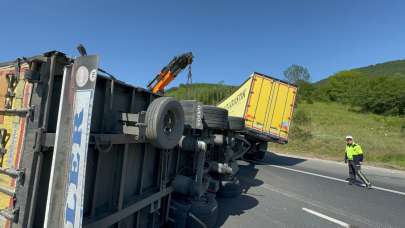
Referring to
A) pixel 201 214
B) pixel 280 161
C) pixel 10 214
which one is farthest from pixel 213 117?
pixel 280 161

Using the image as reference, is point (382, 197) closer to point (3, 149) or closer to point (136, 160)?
point (136, 160)

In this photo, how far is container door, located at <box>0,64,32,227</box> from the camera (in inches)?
93.3

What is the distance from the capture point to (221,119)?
5488 millimetres

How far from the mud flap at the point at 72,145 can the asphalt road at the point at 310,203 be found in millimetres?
3298

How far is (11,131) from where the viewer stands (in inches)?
97.3

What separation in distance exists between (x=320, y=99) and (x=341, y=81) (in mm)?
11666

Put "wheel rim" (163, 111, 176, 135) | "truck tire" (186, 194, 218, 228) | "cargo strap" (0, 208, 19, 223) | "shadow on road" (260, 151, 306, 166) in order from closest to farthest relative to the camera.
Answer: "cargo strap" (0, 208, 19, 223) < "wheel rim" (163, 111, 176, 135) < "truck tire" (186, 194, 218, 228) < "shadow on road" (260, 151, 306, 166)

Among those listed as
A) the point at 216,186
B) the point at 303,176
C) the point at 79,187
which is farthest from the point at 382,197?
the point at 79,187

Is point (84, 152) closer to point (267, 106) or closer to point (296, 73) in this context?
point (267, 106)

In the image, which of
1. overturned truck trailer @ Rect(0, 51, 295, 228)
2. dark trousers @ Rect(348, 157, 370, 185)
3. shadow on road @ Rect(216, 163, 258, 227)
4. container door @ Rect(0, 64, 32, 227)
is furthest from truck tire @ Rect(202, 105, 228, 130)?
dark trousers @ Rect(348, 157, 370, 185)

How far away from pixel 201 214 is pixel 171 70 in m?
7.53

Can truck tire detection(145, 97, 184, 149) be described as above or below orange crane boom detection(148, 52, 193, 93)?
below

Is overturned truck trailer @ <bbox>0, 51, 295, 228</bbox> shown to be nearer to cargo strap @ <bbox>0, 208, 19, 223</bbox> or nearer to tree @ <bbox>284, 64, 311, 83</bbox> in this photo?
cargo strap @ <bbox>0, 208, 19, 223</bbox>

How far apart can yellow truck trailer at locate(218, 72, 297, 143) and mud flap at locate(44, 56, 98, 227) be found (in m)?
9.48
